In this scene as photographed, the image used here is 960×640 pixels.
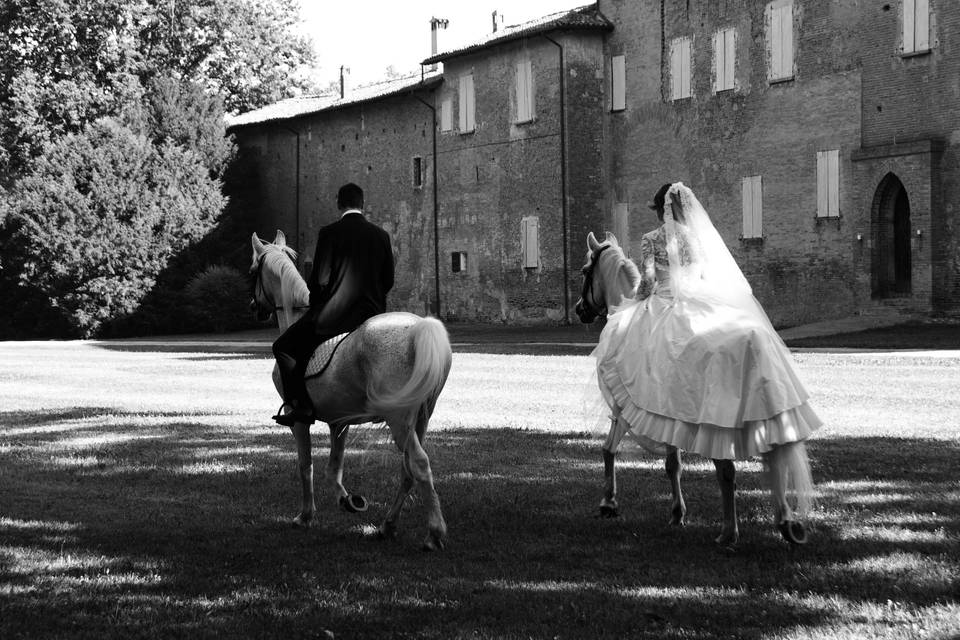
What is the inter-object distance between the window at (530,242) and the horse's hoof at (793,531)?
33160mm

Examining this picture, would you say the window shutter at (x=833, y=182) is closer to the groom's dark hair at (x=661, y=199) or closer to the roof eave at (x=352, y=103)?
the roof eave at (x=352, y=103)

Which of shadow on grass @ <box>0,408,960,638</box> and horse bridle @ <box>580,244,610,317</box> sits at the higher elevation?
horse bridle @ <box>580,244,610,317</box>

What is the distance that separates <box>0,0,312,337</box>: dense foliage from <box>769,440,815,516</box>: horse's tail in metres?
40.0

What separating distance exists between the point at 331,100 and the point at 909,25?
2707 centimetres

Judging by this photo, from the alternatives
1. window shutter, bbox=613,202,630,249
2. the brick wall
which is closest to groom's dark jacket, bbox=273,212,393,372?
the brick wall

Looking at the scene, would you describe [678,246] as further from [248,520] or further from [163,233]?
[163,233]

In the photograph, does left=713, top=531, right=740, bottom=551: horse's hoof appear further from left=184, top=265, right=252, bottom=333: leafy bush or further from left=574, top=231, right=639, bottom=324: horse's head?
left=184, top=265, right=252, bottom=333: leafy bush

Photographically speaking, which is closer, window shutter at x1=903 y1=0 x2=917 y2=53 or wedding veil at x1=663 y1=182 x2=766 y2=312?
wedding veil at x1=663 y1=182 x2=766 y2=312

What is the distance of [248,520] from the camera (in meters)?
8.00

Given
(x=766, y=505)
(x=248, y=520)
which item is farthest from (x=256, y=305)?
(x=766, y=505)

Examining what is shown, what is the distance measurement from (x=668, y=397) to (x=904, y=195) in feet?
84.7

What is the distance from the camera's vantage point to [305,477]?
25.9ft

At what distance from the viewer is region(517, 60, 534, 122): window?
39.8 meters

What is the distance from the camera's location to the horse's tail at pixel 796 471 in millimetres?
6727
